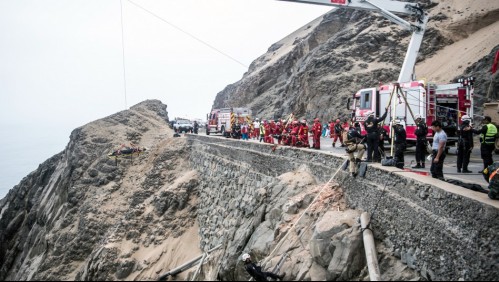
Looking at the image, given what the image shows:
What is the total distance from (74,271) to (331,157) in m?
16.2

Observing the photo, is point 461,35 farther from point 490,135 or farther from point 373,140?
point 373,140

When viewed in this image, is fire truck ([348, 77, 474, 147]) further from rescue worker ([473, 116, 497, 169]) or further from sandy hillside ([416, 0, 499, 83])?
sandy hillside ([416, 0, 499, 83])

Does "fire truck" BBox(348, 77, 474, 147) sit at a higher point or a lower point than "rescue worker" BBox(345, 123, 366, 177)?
higher

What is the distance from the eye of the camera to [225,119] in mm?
29359

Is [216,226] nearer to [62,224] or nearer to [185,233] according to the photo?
[185,233]

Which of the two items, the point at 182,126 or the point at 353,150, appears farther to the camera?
the point at 182,126

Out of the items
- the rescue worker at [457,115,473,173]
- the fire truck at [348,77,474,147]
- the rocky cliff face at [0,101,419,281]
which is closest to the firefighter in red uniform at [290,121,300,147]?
the rocky cliff face at [0,101,419,281]

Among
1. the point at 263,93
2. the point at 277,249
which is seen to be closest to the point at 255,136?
the point at 277,249

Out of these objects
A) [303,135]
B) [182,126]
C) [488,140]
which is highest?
[488,140]

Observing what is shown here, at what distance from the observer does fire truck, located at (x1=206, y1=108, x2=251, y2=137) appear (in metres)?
28.4

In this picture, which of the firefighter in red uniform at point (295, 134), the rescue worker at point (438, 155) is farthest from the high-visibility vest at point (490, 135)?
the firefighter in red uniform at point (295, 134)

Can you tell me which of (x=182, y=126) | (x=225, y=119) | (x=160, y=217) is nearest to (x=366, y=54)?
(x=225, y=119)

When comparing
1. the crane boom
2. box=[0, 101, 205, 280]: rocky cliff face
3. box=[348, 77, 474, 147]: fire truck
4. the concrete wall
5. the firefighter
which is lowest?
box=[0, 101, 205, 280]: rocky cliff face

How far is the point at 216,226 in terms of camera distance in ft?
52.7
